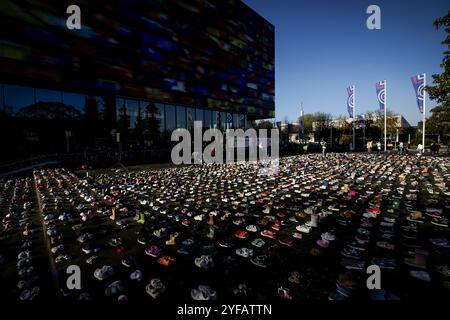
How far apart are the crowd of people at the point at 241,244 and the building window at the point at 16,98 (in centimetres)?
2351

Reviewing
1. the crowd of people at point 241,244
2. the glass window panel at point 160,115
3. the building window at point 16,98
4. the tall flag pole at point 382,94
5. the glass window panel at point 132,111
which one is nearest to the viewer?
the crowd of people at point 241,244

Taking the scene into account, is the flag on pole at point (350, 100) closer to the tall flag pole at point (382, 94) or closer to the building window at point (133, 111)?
the tall flag pole at point (382, 94)

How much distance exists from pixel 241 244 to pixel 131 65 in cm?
3939

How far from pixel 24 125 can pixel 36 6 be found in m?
14.4

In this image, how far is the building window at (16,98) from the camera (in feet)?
85.5

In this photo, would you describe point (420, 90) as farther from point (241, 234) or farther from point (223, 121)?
point (223, 121)

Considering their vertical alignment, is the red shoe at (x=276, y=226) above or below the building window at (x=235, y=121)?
below

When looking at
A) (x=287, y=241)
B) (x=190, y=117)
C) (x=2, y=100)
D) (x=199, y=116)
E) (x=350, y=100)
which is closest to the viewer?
(x=287, y=241)

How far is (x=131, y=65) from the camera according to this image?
37031 mm

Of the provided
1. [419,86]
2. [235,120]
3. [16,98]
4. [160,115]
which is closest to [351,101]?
[419,86]

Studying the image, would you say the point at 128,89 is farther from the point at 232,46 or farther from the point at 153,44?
the point at 232,46

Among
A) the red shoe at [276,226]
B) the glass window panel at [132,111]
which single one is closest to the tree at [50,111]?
the glass window panel at [132,111]

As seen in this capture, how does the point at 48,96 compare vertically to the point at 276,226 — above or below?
above

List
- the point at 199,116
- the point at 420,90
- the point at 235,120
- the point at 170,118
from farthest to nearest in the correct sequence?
the point at 235,120 → the point at 199,116 → the point at 170,118 → the point at 420,90
